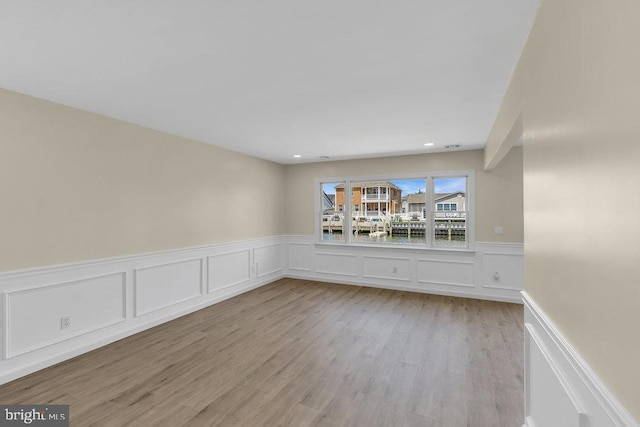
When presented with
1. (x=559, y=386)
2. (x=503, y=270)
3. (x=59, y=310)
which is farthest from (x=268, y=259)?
(x=559, y=386)

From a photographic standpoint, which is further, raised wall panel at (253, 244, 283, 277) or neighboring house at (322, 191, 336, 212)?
neighboring house at (322, 191, 336, 212)

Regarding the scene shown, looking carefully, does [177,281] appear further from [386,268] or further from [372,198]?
[372,198]

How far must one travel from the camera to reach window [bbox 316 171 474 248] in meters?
5.33

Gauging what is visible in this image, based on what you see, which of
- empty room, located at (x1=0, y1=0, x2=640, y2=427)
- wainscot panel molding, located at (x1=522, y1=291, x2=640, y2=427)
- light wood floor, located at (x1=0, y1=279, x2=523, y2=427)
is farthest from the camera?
light wood floor, located at (x1=0, y1=279, x2=523, y2=427)

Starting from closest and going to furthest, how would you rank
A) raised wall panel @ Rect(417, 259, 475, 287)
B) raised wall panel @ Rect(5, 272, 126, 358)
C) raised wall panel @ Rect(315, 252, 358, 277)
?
raised wall panel @ Rect(5, 272, 126, 358) → raised wall panel @ Rect(417, 259, 475, 287) → raised wall panel @ Rect(315, 252, 358, 277)

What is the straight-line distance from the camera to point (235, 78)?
2.39m

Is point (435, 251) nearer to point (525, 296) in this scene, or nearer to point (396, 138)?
point (396, 138)

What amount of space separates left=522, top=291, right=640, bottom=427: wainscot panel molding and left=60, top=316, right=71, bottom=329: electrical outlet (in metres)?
4.04

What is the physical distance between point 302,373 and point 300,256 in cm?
389

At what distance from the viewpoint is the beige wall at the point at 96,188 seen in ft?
8.87

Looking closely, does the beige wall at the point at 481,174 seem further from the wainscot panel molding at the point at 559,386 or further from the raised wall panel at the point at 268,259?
the wainscot panel molding at the point at 559,386

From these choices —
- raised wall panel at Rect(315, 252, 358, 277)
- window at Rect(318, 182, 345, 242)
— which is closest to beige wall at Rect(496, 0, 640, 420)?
raised wall panel at Rect(315, 252, 358, 277)

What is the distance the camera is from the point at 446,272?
5.30 meters

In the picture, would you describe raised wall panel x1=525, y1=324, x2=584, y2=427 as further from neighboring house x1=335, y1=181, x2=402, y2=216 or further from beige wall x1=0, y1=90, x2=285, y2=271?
neighboring house x1=335, y1=181, x2=402, y2=216
